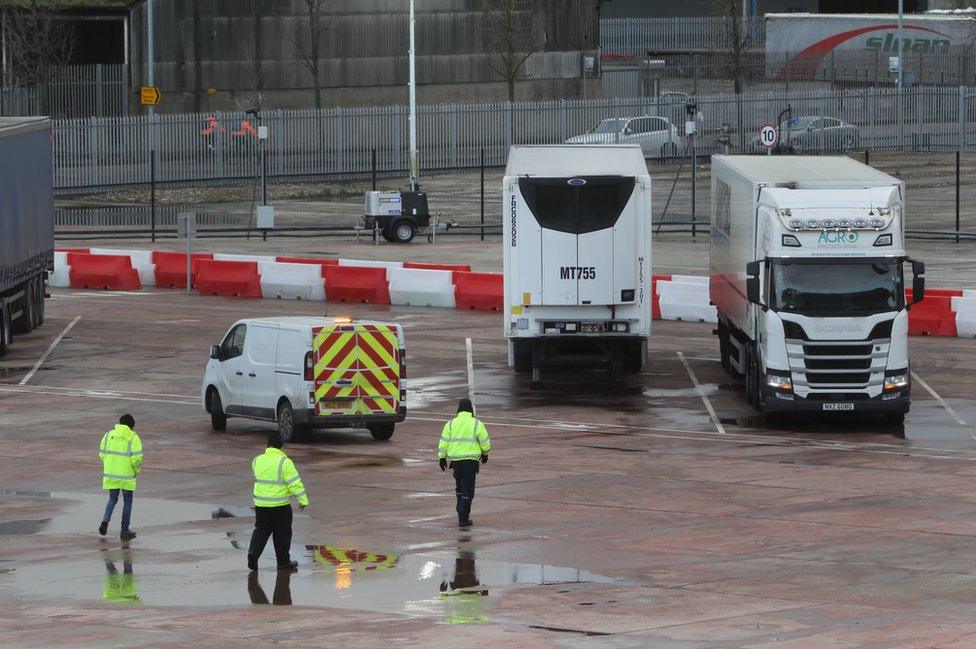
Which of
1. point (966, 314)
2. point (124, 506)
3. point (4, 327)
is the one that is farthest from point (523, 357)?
point (124, 506)

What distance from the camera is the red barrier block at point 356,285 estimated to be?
42312 millimetres

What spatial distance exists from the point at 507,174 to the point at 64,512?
11326mm

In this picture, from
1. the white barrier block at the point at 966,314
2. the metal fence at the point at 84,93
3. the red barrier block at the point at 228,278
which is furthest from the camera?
the metal fence at the point at 84,93

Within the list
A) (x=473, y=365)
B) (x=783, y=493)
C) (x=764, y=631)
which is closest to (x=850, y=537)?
(x=783, y=493)

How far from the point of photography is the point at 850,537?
18453 mm

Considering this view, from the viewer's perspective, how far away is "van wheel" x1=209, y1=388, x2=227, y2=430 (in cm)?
2694

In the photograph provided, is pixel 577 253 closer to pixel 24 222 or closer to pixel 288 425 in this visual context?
pixel 288 425

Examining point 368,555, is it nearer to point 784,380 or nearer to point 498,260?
point 784,380

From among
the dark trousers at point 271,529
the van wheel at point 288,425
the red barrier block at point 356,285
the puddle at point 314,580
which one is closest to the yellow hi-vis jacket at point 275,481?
the dark trousers at point 271,529

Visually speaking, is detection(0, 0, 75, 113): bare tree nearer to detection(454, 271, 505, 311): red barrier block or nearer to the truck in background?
the truck in background

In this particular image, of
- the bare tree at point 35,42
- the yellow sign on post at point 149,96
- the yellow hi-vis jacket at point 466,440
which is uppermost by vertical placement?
the bare tree at point 35,42

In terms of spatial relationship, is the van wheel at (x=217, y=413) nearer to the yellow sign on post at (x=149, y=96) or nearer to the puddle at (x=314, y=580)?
the puddle at (x=314, y=580)

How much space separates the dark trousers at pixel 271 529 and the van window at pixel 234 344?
982 cm

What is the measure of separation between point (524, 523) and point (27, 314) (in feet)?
69.1
